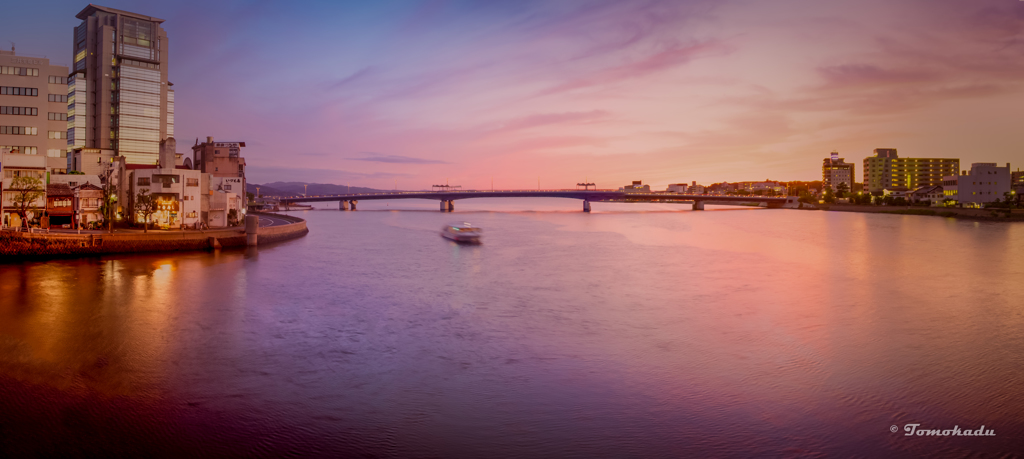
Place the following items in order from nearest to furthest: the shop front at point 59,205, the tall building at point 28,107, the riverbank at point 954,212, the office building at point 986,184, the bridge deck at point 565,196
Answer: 1. the shop front at point 59,205
2. the tall building at point 28,107
3. the riverbank at point 954,212
4. the office building at point 986,184
5. the bridge deck at point 565,196

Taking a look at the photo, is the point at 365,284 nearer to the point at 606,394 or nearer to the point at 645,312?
the point at 645,312

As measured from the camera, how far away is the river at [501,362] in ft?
25.8

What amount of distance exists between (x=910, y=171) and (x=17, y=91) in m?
149

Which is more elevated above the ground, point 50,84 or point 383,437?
point 50,84

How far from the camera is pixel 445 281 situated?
23.4 metres

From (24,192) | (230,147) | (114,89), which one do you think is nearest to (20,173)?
(24,192)

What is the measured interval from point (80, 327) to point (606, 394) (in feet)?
43.3

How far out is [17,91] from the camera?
39.6 m

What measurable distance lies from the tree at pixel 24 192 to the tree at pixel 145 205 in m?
4.31

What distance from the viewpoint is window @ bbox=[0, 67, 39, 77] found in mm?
38812

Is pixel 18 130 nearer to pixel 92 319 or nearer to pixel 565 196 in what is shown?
pixel 92 319

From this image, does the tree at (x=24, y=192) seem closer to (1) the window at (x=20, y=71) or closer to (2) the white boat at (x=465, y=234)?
(1) the window at (x=20, y=71)

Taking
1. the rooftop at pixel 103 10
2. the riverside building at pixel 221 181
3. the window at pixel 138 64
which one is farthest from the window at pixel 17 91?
the rooftop at pixel 103 10

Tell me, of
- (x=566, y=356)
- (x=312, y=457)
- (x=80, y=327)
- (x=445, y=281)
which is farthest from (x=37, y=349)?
(x=445, y=281)
